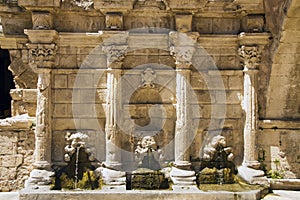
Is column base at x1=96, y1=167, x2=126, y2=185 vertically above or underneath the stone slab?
above

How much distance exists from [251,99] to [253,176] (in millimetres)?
1621

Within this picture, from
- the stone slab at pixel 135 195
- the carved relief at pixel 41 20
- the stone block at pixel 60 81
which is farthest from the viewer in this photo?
the stone block at pixel 60 81

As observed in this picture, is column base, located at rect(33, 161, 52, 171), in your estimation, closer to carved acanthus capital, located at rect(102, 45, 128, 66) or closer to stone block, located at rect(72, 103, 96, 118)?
stone block, located at rect(72, 103, 96, 118)

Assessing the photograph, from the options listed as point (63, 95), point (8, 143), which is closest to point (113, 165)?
point (63, 95)

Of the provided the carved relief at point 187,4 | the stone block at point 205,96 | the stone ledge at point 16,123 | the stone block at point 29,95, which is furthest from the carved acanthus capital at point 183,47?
the stone ledge at point 16,123

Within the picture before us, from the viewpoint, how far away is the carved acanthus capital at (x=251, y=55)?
8.15 meters

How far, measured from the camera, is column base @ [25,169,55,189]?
768 cm

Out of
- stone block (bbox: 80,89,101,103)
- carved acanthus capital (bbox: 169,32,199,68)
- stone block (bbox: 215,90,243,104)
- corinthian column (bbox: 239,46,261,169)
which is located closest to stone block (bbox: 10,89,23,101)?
stone block (bbox: 80,89,101,103)

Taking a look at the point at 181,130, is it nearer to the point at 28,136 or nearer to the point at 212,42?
the point at 212,42

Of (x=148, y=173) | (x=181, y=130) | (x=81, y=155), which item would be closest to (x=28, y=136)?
(x=81, y=155)

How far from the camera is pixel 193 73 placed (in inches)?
330

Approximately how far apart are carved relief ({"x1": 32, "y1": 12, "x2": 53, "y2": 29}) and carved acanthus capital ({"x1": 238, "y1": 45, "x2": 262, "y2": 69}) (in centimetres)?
415

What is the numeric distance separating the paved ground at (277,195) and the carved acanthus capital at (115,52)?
3384mm

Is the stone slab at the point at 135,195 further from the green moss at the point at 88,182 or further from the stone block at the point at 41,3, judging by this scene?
the stone block at the point at 41,3
